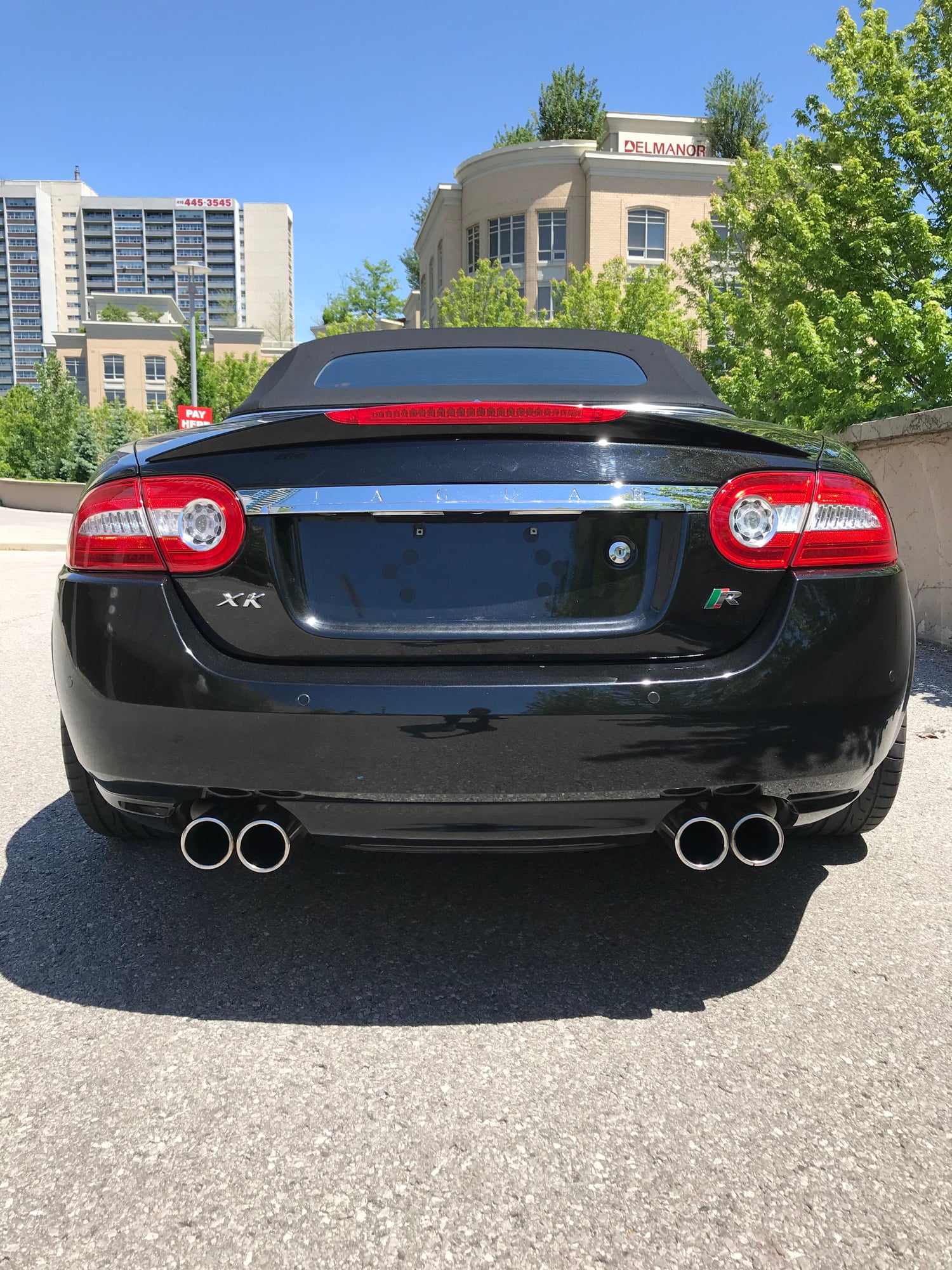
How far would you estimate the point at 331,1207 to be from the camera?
1.73 m

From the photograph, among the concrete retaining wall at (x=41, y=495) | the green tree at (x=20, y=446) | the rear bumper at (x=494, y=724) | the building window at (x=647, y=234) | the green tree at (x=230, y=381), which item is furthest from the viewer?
the green tree at (x=230, y=381)

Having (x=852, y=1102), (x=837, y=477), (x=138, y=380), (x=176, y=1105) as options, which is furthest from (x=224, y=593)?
(x=138, y=380)

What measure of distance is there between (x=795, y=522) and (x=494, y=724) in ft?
2.60

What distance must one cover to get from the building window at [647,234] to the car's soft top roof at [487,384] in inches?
2007

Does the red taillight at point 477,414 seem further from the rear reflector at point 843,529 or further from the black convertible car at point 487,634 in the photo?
the rear reflector at point 843,529

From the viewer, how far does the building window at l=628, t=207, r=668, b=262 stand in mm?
51219

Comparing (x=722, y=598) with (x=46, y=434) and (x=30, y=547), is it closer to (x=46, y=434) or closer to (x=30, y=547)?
(x=30, y=547)

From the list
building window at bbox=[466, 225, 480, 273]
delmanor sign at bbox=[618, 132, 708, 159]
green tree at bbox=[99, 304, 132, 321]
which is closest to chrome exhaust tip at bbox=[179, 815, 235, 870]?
building window at bbox=[466, 225, 480, 273]

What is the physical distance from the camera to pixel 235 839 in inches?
91.5

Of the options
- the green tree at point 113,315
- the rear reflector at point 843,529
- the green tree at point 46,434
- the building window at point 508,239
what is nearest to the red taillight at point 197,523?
the rear reflector at point 843,529

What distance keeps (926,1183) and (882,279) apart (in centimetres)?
997

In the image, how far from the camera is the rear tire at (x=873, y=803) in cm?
285

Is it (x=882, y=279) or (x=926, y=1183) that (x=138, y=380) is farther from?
(x=926, y=1183)

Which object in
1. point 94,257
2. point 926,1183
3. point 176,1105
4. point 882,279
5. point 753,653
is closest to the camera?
point 926,1183
